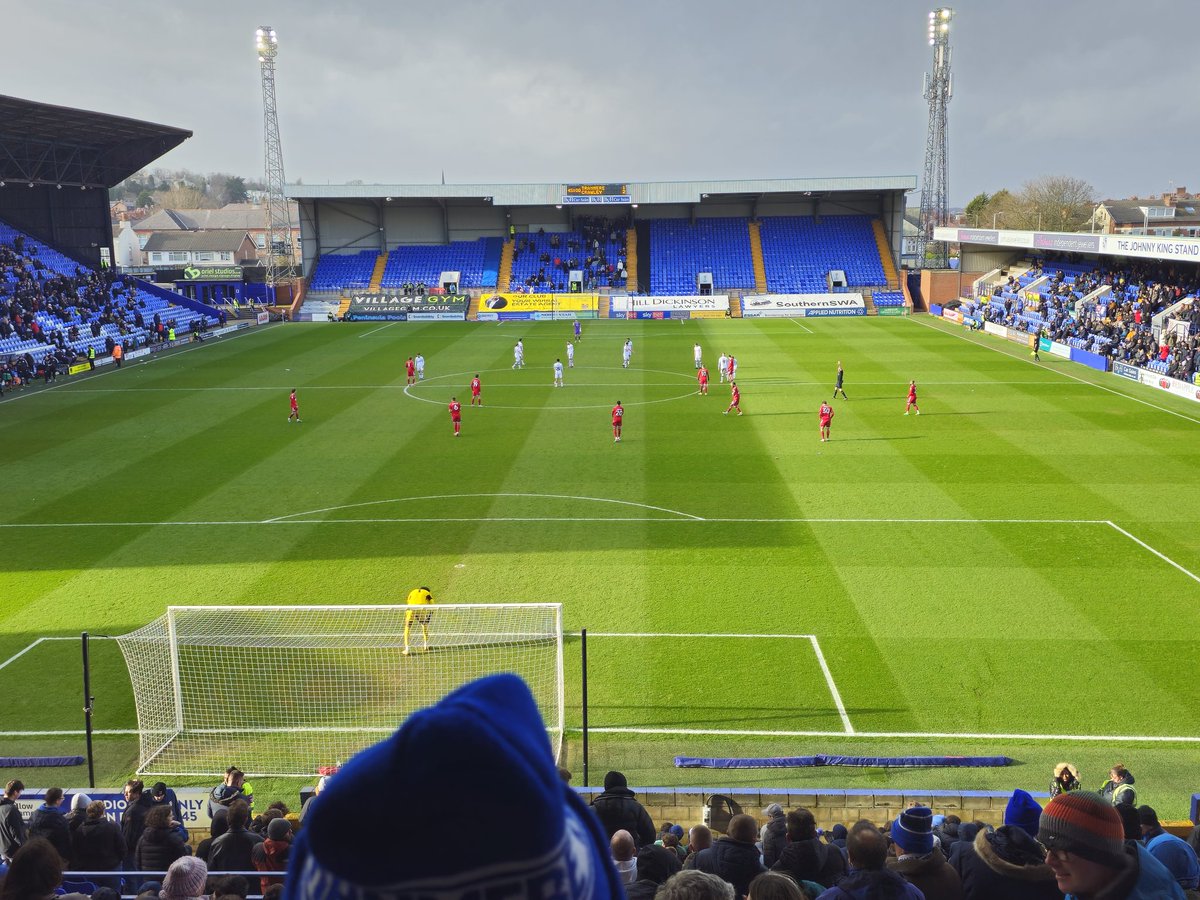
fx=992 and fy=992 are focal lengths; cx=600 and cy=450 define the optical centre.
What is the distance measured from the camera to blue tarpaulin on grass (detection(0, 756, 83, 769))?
12.7 m

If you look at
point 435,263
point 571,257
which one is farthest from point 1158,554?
point 435,263

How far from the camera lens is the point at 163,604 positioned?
688 inches

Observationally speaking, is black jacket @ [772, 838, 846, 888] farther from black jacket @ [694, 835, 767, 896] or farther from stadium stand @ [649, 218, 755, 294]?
stadium stand @ [649, 218, 755, 294]

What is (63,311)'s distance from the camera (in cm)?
5050

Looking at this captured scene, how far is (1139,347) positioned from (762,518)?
27180 mm

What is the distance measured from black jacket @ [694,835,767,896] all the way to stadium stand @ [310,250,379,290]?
7108 cm

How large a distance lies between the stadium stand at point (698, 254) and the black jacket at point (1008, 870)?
6813 cm

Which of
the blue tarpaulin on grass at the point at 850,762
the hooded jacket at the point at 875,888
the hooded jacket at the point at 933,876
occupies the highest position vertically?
the hooded jacket at the point at 875,888

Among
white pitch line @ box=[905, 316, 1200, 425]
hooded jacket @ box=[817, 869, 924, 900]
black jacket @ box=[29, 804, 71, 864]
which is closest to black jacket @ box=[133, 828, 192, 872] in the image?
black jacket @ box=[29, 804, 71, 864]

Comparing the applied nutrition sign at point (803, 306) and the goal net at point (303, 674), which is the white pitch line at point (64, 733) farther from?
the applied nutrition sign at point (803, 306)

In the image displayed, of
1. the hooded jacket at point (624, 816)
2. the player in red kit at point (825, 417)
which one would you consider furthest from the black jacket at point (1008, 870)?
the player in red kit at point (825, 417)

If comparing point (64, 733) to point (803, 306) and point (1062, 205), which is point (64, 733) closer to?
point (803, 306)

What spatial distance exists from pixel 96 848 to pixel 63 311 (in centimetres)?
4929

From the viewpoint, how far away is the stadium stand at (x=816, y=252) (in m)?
71.9
